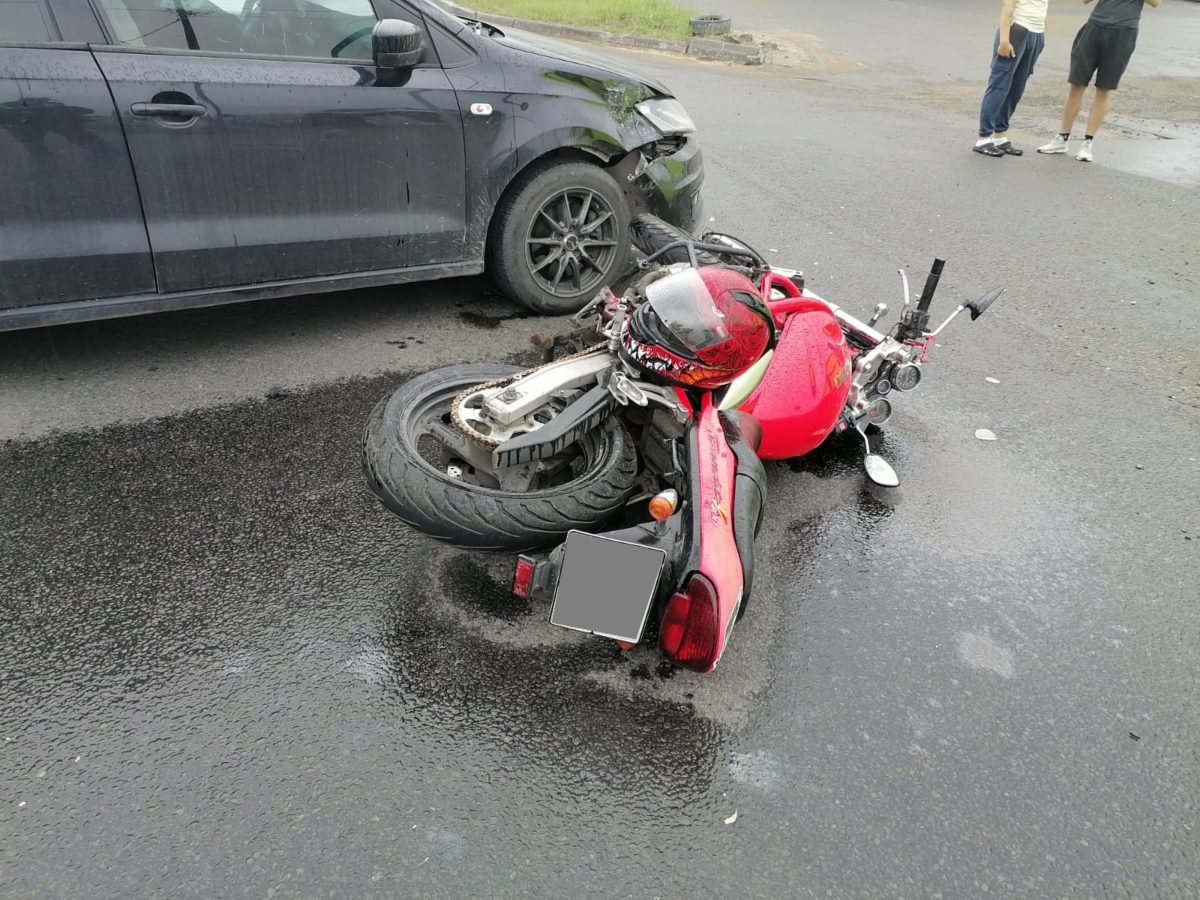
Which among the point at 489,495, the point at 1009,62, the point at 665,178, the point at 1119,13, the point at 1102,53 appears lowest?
the point at 489,495

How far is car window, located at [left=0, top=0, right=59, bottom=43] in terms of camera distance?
11.1ft

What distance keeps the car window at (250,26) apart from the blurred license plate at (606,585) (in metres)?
2.82

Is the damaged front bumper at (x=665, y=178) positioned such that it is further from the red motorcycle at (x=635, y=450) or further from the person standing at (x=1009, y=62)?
the person standing at (x=1009, y=62)

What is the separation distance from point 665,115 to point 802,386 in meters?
2.17

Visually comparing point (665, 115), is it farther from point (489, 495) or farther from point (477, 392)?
point (489, 495)

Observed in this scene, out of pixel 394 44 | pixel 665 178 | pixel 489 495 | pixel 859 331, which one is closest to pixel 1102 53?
pixel 665 178

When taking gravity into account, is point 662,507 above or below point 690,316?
below

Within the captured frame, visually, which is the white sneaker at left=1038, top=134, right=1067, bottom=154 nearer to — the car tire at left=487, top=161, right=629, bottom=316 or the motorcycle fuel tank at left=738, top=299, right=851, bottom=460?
the car tire at left=487, top=161, right=629, bottom=316

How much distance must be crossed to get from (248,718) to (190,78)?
2627mm

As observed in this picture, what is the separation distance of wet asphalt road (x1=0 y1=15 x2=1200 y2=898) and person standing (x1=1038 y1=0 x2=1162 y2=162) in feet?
19.3

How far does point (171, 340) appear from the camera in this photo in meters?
4.39

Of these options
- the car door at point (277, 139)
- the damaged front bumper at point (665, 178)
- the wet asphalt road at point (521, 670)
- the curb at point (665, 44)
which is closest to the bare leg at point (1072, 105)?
the curb at point (665, 44)

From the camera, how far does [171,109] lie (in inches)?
144

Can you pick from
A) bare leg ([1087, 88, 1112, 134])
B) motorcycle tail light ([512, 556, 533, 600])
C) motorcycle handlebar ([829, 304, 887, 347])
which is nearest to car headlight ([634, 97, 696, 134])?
motorcycle handlebar ([829, 304, 887, 347])
